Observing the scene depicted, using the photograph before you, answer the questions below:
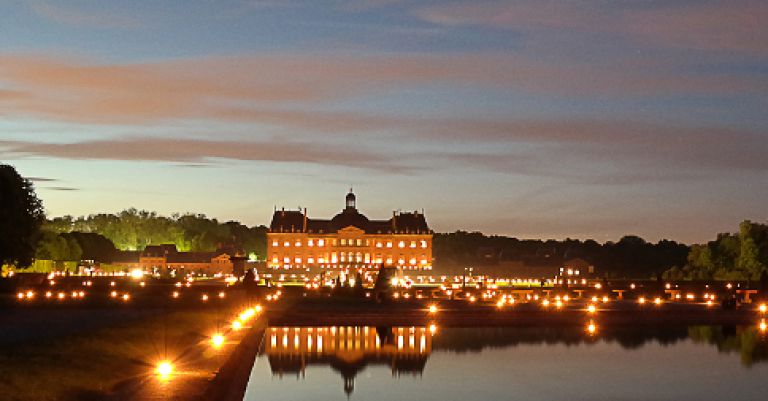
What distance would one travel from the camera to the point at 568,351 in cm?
3788

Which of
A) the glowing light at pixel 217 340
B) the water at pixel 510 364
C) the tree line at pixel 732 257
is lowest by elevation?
the water at pixel 510 364

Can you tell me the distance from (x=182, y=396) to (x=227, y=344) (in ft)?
41.8

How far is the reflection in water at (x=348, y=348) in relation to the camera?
3359 cm

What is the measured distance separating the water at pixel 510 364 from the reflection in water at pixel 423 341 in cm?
4

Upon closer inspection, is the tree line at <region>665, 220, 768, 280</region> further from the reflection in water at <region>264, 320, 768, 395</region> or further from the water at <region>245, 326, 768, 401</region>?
the water at <region>245, 326, 768, 401</region>

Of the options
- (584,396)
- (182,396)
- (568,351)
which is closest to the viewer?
(182,396)

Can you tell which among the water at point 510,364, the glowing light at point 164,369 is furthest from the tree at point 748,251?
the glowing light at point 164,369

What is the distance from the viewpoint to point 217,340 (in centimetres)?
3378

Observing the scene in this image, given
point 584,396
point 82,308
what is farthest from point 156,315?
point 584,396

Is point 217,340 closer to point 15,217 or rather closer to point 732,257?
point 15,217

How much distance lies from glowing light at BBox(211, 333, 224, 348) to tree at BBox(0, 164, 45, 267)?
148ft

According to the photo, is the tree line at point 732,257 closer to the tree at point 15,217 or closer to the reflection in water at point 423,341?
the reflection in water at point 423,341

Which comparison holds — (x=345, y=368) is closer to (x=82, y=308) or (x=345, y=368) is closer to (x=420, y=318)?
(x=420, y=318)

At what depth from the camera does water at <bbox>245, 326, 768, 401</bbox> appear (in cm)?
2897
